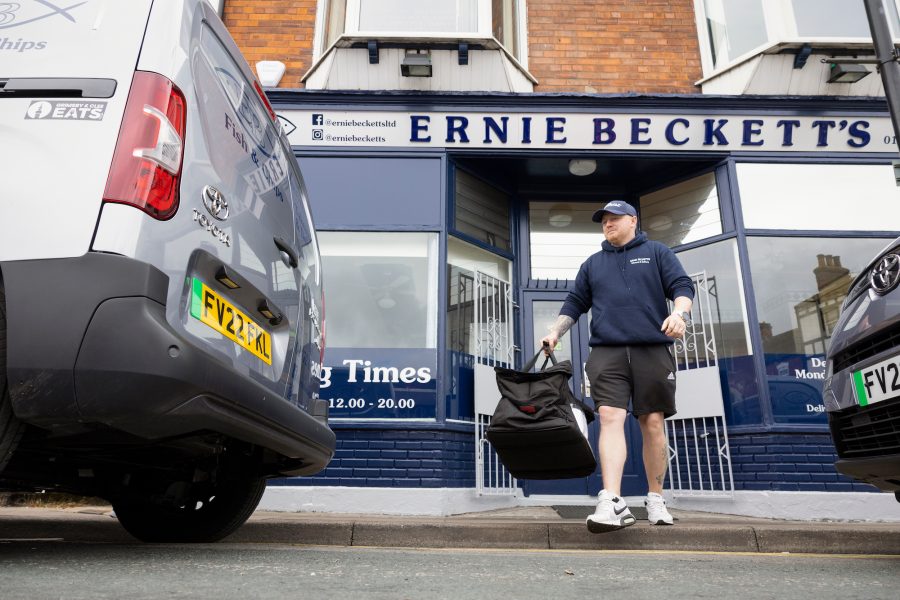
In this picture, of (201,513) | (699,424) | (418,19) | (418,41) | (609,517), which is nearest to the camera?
(201,513)

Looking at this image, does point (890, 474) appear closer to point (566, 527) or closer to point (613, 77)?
point (566, 527)

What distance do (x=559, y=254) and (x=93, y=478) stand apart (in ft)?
18.1

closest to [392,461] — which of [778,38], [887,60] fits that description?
[887,60]

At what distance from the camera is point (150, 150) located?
196cm

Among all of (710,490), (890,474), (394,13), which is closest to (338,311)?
(394,13)

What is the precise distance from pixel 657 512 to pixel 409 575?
6.42ft

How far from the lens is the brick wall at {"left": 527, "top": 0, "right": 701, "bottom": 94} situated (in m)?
7.34

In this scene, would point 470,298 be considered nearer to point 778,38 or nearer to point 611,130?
point 611,130

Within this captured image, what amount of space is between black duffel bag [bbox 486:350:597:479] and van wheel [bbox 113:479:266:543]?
1.26 meters

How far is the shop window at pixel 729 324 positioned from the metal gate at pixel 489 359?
187 centimetres

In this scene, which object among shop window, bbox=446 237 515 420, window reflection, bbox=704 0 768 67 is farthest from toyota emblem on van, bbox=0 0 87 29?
window reflection, bbox=704 0 768 67

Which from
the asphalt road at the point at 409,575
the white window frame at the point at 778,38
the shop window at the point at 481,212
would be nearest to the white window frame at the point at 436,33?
the shop window at the point at 481,212

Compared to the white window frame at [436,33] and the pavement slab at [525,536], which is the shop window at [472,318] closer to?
the white window frame at [436,33]

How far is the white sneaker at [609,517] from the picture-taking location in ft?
10.7
